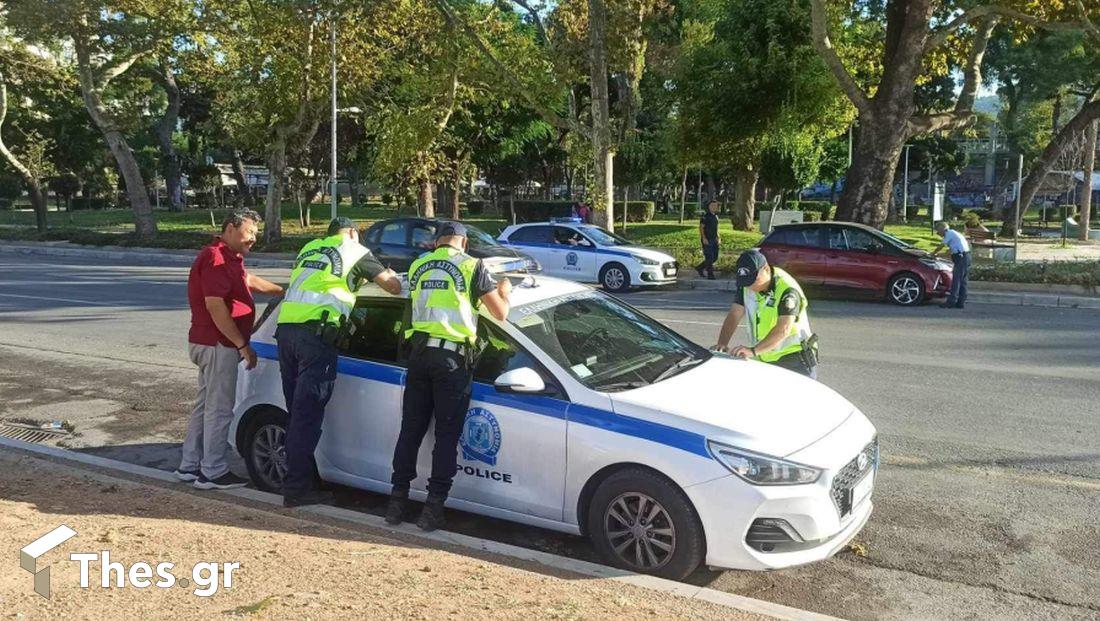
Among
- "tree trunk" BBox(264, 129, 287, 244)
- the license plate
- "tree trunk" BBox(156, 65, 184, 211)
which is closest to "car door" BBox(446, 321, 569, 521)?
the license plate

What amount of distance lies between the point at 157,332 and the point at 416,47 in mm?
21647

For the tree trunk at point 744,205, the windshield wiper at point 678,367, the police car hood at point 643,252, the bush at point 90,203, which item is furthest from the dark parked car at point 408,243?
the bush at point 90,203

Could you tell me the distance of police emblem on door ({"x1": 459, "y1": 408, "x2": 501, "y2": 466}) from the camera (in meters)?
4.93

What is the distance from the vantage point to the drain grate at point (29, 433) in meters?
7.16

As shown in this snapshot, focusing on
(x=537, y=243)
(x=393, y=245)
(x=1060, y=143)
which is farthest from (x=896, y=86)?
(x=1060, y=143)

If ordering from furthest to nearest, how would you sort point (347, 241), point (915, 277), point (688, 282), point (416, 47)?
point (416, 47) → point (688, 282) → point (915, 277) → point (347, 241)

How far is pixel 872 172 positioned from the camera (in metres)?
20.8

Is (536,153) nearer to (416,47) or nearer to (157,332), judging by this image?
(416,47)

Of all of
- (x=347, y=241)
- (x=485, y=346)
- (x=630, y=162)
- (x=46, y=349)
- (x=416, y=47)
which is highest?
(x=416, y=47)

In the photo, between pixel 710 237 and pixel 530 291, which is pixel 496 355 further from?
pixel 710 237

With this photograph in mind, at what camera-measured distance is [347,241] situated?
18.0 feet

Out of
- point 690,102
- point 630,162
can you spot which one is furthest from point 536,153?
point 690,102

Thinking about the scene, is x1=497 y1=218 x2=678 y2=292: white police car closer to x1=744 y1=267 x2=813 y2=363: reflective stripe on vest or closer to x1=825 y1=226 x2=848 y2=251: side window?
x1=825 y1=226 x2=848 y2=251: side window

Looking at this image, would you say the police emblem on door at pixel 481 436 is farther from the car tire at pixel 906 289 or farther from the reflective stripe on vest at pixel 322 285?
the car tire at pixel 906 289
